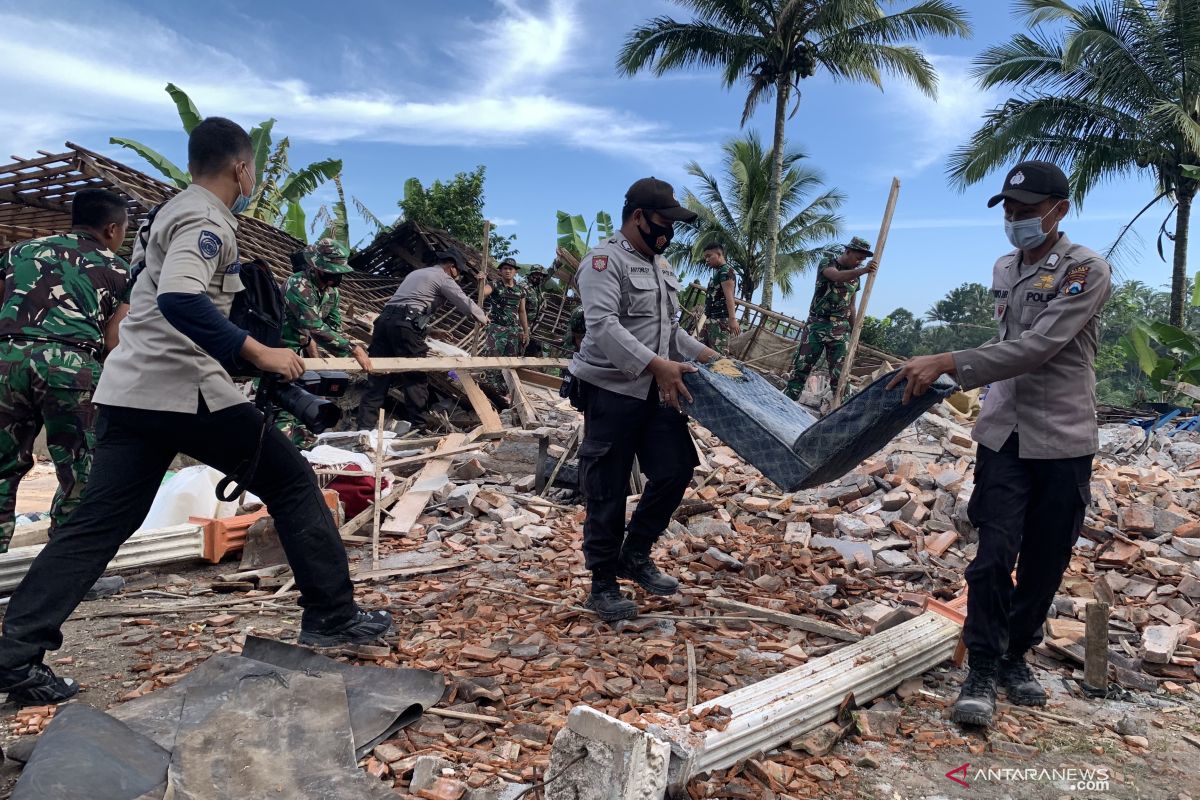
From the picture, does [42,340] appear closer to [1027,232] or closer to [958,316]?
[1027,232]

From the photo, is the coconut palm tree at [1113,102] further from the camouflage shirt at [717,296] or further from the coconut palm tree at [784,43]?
the camouflage shirt at [717,296]

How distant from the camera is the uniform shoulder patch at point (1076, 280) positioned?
10.4ft

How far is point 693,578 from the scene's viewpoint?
15.9 ft

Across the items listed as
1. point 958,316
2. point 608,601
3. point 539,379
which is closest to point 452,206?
point 539,379

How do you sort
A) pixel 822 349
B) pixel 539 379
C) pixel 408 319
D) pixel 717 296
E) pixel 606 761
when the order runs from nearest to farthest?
pixel 606 761 < pixel 408 319 < pixel 822 349 < pixel 717 296 < pixel 539 379

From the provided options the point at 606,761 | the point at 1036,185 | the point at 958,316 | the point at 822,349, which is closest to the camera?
the point at 606,761

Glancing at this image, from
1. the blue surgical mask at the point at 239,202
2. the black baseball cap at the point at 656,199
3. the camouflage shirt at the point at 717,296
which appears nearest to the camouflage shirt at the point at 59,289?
the blue surgical mask at the point at 239,202

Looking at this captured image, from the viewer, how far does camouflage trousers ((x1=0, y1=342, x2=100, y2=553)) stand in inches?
156

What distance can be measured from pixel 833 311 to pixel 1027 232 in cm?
644

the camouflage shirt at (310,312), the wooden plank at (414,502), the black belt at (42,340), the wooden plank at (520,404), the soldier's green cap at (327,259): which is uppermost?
the soldier's green cap at (327,259)

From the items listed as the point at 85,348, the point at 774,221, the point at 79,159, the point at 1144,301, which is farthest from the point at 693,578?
the point at 1144,301

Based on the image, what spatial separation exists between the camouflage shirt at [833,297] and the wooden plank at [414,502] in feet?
15.4

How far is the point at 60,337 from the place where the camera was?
4.04 meters

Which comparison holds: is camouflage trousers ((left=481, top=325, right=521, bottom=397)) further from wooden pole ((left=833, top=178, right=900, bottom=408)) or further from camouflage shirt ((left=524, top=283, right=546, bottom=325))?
wooden pole ((left=833, top=178, right=900, bottom=408))
